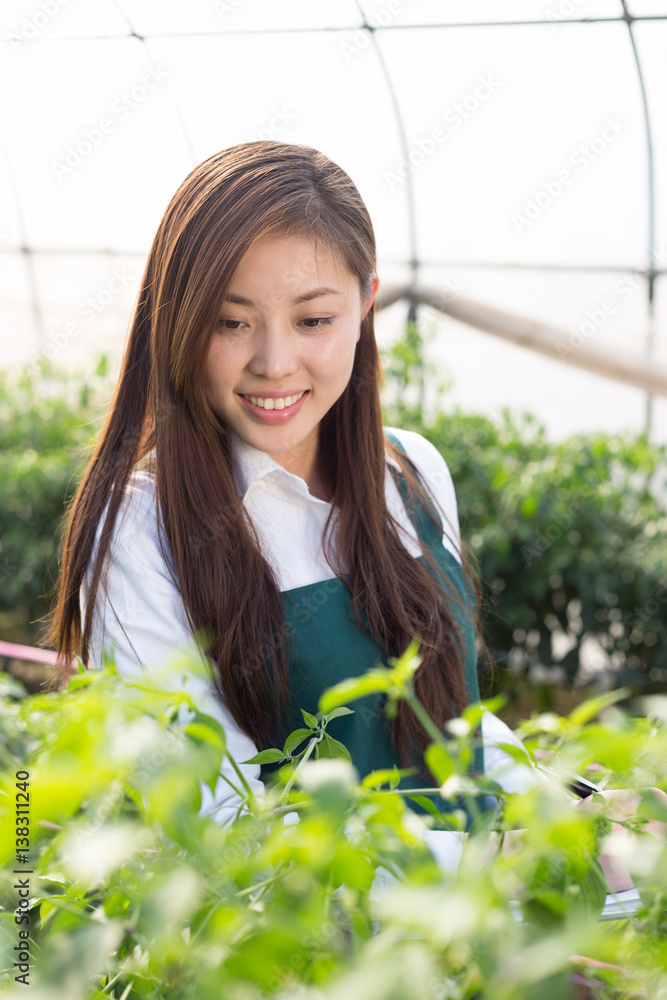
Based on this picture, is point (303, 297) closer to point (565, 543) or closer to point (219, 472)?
point (219, 472)

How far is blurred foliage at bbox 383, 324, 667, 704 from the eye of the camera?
245 cm

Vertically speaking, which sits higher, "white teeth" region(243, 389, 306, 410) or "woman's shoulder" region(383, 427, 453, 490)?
"white teeth" region(243, 389, 306, 410)

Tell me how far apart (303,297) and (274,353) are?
83 mm

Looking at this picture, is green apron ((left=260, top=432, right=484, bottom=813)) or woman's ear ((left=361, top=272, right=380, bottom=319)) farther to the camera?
woman's ear ((left=361, top=272, right=380, bottom=319))

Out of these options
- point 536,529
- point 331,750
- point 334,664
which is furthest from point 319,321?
point 536,529

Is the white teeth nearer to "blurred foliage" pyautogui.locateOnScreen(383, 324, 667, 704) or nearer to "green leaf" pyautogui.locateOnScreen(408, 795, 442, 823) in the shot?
"green leaf" pyautogui.locateOnScreen(408, 795, 442, 823)

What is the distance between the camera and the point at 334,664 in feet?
3.79

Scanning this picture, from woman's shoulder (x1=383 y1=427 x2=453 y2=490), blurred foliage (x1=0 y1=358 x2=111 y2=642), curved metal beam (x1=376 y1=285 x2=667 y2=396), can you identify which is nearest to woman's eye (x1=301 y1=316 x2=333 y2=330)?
woman's shoulder (x1=383 y1=427 x2=453 y2=490)

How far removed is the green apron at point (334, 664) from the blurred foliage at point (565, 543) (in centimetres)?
118

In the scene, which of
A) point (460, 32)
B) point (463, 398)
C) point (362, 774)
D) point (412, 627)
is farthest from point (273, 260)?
point (463, 398)

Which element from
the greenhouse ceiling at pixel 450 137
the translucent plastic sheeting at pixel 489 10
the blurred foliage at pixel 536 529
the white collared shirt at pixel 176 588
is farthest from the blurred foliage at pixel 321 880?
the translucent plastic sheeting at pixel 489 10

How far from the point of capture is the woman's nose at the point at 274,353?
1.01m

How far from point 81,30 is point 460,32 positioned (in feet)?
7.54

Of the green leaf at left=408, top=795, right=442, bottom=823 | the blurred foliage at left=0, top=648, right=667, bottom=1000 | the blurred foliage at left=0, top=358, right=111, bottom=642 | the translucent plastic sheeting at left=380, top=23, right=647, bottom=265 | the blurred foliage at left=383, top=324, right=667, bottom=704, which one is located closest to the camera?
the blurred foliage at left=0, top=648, right=667, bottom=1000
